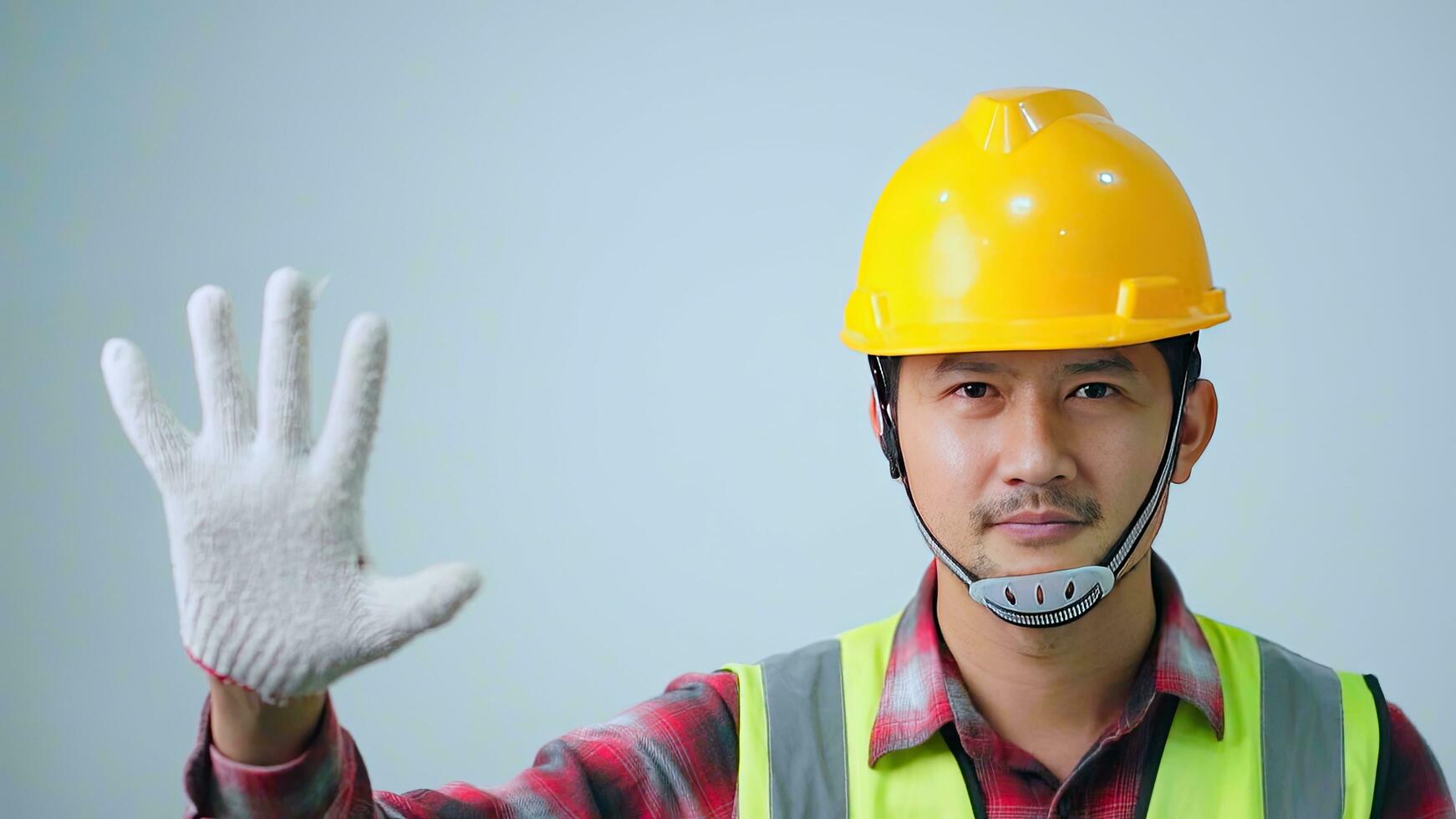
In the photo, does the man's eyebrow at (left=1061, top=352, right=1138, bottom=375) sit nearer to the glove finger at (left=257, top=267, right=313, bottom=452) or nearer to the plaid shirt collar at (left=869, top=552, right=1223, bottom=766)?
the plaid shirt collar at (left=869, top=552, right=1223, bottom=766)

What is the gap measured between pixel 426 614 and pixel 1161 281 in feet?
3.73

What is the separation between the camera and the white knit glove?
160cm

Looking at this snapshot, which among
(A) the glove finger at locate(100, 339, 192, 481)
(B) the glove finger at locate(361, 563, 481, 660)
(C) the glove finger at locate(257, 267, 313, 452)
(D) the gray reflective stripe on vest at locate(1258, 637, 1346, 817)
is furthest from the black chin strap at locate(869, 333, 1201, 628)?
(A) the glove finger at locate(100, 339, 192, 481)

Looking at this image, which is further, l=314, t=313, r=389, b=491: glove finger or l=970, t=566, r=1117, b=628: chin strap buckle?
l=970, t=566, r=1117, b=628: chin strap buckle

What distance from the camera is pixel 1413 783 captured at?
2.22m

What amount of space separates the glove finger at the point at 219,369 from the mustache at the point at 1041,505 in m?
1.00

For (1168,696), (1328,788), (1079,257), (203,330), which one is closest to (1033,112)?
(1079,257)

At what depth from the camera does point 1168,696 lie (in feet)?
7.34

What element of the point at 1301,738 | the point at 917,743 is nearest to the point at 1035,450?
the point at 917,743

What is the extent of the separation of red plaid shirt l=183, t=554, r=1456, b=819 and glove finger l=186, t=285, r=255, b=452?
66 centimetres

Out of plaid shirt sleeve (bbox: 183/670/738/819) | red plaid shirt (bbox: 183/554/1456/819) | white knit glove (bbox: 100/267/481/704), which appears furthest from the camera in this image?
red plaid shirt (bbox: 183/554/1456/819)

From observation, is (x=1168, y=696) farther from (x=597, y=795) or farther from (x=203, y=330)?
(x=203, y=330)

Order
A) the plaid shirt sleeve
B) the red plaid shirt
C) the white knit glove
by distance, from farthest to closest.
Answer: the red plaid shirt, the plaid shirt sleeve, the white knit glove

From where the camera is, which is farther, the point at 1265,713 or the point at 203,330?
the point at 1265,713
